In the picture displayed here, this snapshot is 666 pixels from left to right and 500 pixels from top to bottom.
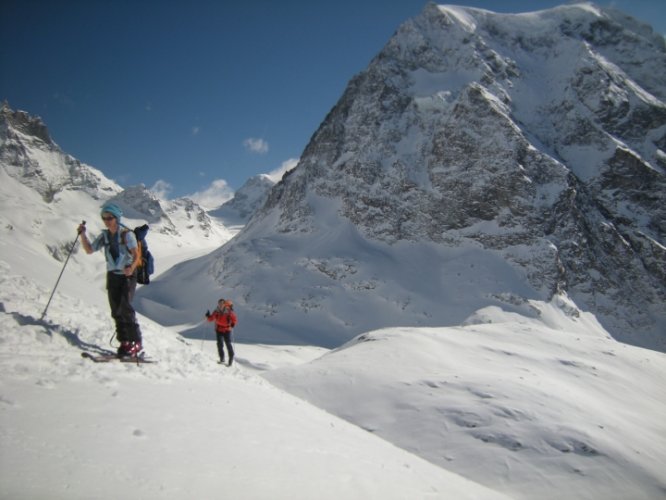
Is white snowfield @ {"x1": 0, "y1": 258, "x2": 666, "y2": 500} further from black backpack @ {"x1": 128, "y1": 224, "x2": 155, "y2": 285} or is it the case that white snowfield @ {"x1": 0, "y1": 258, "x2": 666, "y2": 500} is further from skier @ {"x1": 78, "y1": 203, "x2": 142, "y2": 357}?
black backpack @ {"x1": 128, "y1": 224, "x2": 155, "y2": 285}

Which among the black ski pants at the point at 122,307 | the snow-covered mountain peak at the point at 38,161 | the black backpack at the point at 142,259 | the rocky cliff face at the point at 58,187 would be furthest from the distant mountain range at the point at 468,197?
the snow-covered mountain peak at the point at 38,161

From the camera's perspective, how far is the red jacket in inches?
492

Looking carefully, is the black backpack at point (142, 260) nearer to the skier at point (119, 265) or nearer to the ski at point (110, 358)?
the skier at point (119, 265)

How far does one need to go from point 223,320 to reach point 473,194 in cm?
7253

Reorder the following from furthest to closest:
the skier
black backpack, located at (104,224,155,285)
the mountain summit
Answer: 1. the mountain summit
2. black backpack, located at (104,224,155,285)
3. the skier

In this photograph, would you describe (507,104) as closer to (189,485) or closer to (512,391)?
(512,391)

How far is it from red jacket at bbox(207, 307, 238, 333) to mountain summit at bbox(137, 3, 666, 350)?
46422 mm

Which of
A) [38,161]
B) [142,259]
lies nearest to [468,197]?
[142,259]

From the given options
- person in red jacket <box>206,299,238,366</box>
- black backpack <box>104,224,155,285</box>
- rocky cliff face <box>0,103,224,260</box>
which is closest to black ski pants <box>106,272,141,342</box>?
black backpack <box>104,224,155,285</box>

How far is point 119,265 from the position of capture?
6547mm

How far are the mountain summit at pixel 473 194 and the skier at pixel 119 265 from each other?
5266 centimetres

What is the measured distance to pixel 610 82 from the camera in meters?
90.5

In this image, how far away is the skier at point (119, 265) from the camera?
652 centimetres

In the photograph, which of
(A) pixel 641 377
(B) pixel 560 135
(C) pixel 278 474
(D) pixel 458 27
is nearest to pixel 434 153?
(B) pixel 560 135
